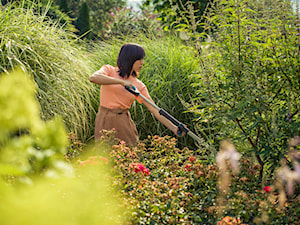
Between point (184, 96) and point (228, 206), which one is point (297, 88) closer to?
point (228, 206)

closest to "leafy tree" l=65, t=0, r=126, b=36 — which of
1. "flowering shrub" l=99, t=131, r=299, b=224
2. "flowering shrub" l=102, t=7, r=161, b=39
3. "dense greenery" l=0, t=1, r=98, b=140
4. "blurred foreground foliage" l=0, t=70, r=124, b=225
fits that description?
"flowering shrub" l=102, t=7, r=161, b=39

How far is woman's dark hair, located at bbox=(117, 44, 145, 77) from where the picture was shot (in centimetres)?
369

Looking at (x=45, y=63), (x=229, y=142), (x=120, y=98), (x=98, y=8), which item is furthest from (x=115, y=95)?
(x=98, y=8)

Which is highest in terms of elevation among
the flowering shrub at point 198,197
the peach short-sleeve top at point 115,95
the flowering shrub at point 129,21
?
the flowering shrub at point 129,21

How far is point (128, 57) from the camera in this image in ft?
12.1

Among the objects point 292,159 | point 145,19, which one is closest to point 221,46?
point 292,159

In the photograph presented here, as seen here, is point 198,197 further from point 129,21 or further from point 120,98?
point 129,21

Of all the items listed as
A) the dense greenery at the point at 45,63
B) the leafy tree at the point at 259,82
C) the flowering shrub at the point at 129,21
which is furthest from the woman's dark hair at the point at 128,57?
the flowering shrub at the point at 129,21

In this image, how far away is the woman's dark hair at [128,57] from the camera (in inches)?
145

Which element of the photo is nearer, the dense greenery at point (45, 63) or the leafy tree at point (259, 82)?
the leafy tree at point (259, 82)

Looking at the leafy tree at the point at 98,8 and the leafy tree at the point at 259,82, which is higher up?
the leafy tree at the point at 98,8

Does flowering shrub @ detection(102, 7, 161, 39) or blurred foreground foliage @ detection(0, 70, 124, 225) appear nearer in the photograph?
blurred foreground foliage @ detection(0, 70, 124, 225)

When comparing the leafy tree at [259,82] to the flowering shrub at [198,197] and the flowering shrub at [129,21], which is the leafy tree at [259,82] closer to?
the flowering shrub at [198,197]

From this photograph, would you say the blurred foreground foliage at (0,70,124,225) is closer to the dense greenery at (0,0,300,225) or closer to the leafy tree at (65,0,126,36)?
the dense greenery at (0,0,300,225)
